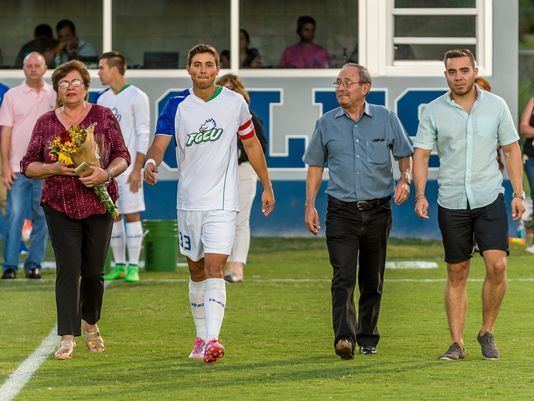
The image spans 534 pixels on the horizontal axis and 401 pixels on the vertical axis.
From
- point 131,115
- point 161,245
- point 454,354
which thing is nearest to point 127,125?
point 131,115

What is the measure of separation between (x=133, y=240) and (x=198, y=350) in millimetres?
5429

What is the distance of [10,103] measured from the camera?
15.2m

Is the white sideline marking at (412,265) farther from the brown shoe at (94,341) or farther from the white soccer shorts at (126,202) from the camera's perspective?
the brown shoe at (94,341)

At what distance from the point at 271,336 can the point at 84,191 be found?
1985 millimetres

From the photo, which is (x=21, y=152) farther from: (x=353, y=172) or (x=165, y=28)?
(x=353, y=172)

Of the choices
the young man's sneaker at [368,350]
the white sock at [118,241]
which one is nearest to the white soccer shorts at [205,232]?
the young man's sneaker at [368,350]

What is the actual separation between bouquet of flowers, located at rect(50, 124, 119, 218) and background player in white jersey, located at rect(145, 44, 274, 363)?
0.36m

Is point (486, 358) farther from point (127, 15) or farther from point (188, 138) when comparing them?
point (127, 15)

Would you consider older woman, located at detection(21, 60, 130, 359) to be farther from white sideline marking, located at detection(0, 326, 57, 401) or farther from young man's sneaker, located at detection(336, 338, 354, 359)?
young man's sneaker, located at detection(336, 338, 354, 359)

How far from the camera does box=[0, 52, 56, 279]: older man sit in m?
15.2

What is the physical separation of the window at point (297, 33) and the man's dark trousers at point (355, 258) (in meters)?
9.11

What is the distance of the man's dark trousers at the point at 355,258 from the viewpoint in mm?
10148

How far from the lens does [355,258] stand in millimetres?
10273

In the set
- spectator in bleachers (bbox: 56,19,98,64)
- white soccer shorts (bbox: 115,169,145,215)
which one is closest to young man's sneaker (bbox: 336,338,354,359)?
white soccer shorts (bbox: 115,169,145,215)
